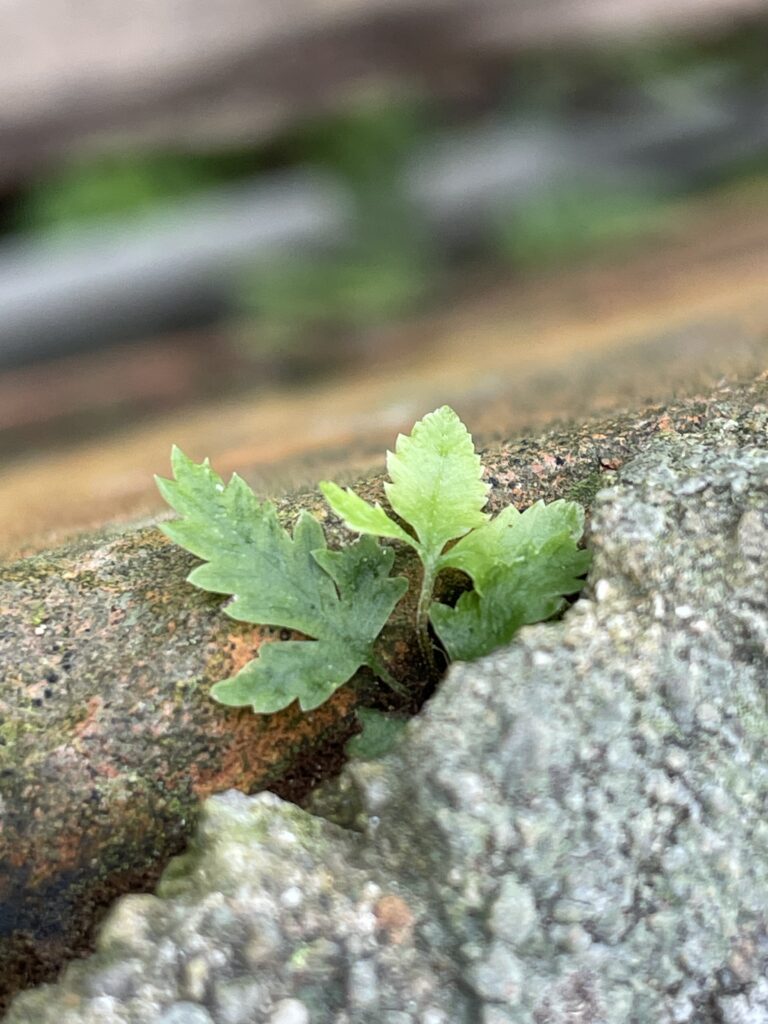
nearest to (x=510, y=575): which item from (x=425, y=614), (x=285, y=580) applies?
(x=425, y=614)

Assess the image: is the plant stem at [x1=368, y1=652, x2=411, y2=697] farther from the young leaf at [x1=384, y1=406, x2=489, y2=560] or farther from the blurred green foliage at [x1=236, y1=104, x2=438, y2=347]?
the blurred green foliage at [x1=236, y1=104, x2=438, y2=347]

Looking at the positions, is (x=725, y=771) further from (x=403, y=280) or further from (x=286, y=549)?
(x=403, y=280)

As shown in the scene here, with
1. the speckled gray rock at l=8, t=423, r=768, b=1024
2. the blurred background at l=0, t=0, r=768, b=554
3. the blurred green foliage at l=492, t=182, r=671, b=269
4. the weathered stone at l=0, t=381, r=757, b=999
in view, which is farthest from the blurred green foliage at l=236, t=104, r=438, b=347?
the speckled gray rock at l=8, t=423, r=768, b=1024

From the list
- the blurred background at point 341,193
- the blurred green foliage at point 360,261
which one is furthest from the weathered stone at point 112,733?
the blurred green foliage at point 360,261

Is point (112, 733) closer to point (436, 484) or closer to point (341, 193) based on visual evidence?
point (436, 484)

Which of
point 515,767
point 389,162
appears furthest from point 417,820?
point 389,162

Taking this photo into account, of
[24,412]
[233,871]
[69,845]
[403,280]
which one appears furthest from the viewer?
[403,280]
